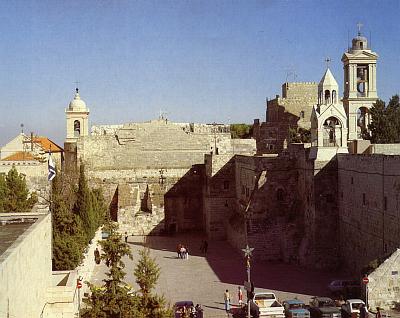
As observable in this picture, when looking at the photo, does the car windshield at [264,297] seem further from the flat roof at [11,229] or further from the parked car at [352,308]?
the flat roof at [11,229]

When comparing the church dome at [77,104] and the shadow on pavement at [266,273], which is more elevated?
the church dome at [77,104]

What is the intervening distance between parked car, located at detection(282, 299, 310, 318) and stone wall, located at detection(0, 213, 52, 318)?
832 centimetres

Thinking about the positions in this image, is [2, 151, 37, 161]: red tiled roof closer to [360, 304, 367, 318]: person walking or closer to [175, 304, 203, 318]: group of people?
[175, 304, 203, 318]: group of people

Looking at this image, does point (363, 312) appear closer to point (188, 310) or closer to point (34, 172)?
point (188, 310)

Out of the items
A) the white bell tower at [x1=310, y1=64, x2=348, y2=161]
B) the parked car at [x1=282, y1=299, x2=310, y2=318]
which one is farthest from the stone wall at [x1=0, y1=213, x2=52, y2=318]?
the white bell tower at [x1=310, y1=64, x2=348, y2=161]

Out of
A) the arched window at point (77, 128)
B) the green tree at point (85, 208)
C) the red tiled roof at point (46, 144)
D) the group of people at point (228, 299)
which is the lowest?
the group of people at point (228, 299)

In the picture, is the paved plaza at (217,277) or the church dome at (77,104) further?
A: the church dome at (77,104)

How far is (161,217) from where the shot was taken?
4425cm

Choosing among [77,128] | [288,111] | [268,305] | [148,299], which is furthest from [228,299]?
[288,111]

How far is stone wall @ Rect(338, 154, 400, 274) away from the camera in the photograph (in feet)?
81.5

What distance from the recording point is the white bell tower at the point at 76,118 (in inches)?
2160

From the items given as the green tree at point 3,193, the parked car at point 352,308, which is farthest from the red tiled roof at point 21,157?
the parked car at point 352,308

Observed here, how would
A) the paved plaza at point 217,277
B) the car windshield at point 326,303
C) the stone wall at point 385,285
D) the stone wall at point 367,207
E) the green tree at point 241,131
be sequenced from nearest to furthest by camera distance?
the car windshield at point 326,303, the stone wall at point 385,285, the stone wall at point 367,207, the paved plaza at point 217,277, the green tree at point 241,131

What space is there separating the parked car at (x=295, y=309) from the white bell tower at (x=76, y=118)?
119 ft
